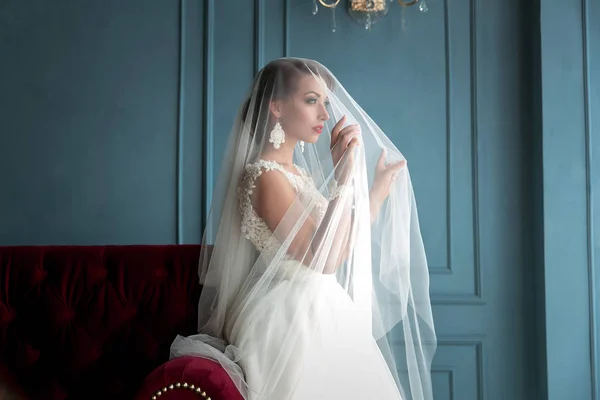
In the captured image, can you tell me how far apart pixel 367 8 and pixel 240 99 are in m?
0.75

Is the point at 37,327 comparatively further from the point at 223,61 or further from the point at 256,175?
the point at 223,61

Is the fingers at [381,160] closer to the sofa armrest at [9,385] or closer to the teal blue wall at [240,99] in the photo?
the teal blue wall at [240,99]

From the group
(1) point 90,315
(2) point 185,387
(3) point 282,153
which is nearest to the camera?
(2) point 185,387

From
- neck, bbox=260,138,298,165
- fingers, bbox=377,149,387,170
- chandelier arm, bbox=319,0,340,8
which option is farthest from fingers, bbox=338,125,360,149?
chandelier arm, bbox=319,0,340,8

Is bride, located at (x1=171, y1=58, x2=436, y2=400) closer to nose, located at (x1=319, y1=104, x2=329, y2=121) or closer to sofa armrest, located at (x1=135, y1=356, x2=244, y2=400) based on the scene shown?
nose, located at (x1=319, y1=104, x2=329, y2=121)

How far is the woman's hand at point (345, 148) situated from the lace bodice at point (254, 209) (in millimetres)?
129

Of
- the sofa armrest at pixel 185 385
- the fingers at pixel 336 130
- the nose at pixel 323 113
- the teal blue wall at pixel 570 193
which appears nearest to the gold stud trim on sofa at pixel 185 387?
the sofa armrest at pixel 185 385

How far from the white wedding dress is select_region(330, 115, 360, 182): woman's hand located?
0.13 metres

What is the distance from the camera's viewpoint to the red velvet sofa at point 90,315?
7.63 ft

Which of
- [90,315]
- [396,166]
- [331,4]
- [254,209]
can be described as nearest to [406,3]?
[331,4]

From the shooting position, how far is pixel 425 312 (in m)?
2.07

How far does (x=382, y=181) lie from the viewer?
2096 mm

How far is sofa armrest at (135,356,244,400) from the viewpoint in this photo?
166 centimetres

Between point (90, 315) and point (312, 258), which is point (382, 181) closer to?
point (312, 258)
